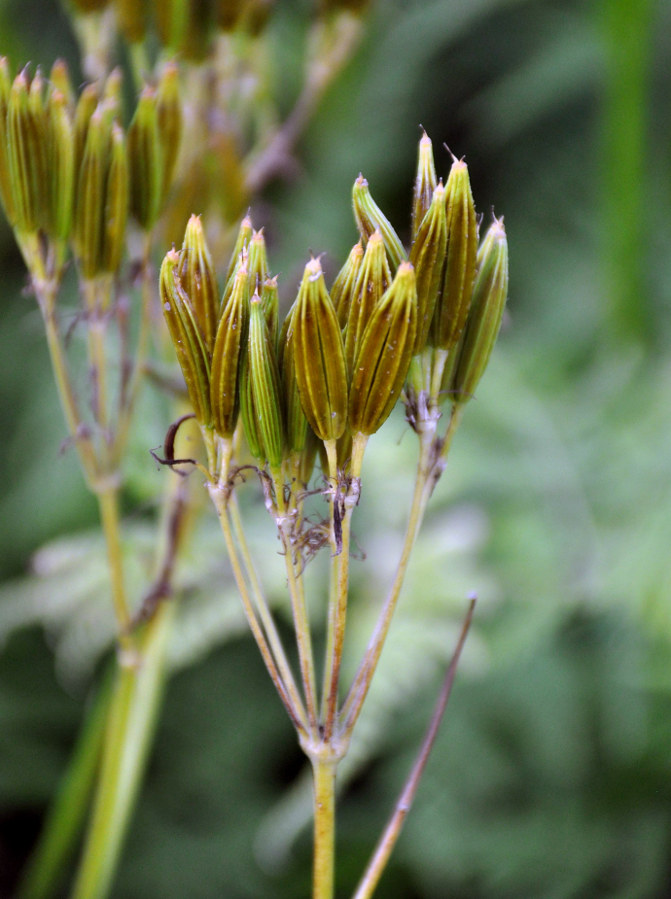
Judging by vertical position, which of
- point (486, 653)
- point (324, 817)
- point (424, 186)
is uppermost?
point (424, 186)

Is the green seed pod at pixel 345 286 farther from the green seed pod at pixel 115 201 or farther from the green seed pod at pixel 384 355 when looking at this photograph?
the green seed pod at pixel 115 201

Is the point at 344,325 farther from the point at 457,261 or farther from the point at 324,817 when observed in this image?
the point at 324,817

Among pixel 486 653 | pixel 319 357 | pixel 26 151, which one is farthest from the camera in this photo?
pixel 486 653

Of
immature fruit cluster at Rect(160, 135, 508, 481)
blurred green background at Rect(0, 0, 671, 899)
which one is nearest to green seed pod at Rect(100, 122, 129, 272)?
immature fruit cluster at Rect(160, 135, 508, 481)

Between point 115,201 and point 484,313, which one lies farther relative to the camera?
point 115,201

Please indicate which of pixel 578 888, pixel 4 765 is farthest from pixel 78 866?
pixel 578 888

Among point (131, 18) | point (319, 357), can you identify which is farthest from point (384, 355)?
point (131, 18)

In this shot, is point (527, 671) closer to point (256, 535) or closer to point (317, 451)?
point (256, 535)

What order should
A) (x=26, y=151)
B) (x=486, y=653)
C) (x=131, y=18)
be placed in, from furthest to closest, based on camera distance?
(x=486, y=653), (x=131, y=18), (x=26, y=151)

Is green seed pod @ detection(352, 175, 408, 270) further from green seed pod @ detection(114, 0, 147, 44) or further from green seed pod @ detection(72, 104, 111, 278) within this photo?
green seed pod @ detection(114, 0, 147, 44)
